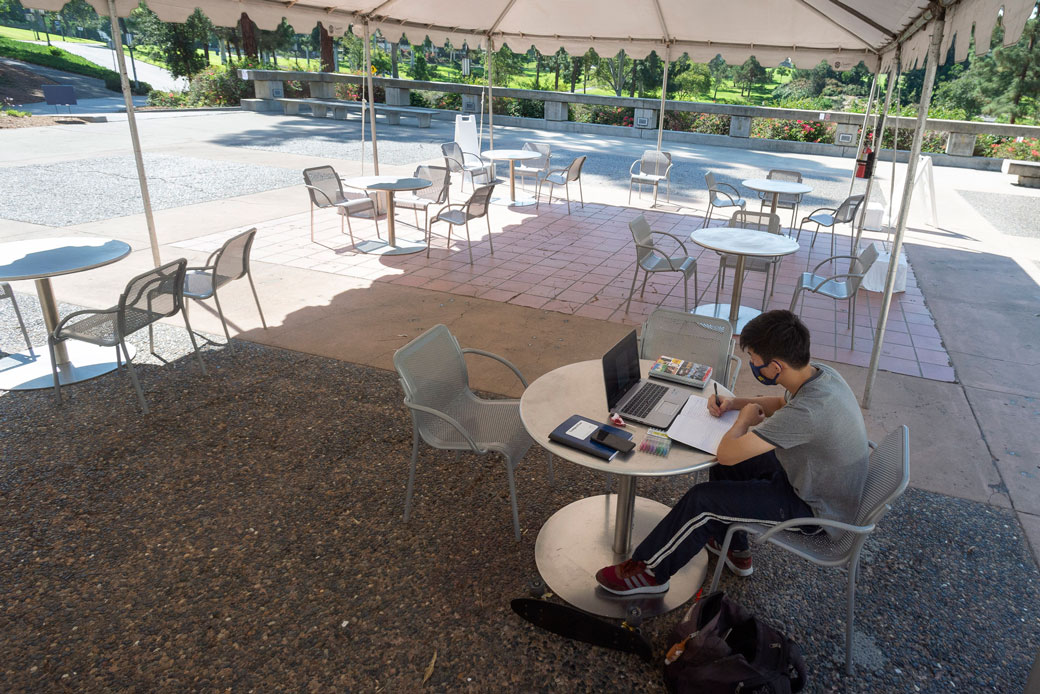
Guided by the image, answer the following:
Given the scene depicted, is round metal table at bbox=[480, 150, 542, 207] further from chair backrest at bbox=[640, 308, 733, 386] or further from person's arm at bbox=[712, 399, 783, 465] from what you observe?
person's arm at bbox=[712, 399, 783, 465]

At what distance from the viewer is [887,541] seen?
10.1 ft

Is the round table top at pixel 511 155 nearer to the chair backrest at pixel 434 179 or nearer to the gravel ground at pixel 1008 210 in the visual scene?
the chair backrest at pixel 434 179

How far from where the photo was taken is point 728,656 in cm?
211

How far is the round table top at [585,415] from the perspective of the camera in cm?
225

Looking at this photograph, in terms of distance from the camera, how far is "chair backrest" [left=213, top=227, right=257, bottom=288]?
15.3 feet

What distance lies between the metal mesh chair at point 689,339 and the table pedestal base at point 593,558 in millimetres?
766

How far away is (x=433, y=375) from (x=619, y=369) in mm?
944

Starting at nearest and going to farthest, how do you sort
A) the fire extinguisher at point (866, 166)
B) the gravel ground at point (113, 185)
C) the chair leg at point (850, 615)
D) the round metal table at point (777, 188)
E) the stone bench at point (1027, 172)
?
the chair leg at point (850, 615) < the fire extinguisher at point (866, 166) < the round metal table at point (777, 188) < the gravel ground at point (113, 185) < the stone bench at point (1027, 172)

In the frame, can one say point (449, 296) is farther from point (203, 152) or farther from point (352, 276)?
point (203, 152)

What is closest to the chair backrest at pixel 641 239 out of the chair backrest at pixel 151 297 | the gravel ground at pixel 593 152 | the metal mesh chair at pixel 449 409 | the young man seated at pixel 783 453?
the metal mesh chair at pixel 449 409

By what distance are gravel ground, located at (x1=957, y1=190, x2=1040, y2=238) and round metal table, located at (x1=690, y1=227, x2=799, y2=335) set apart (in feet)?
21.0

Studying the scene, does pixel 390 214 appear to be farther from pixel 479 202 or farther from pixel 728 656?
pixel 728 656

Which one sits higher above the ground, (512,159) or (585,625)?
(512,159)

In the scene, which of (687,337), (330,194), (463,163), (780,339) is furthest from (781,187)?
(780,339)
